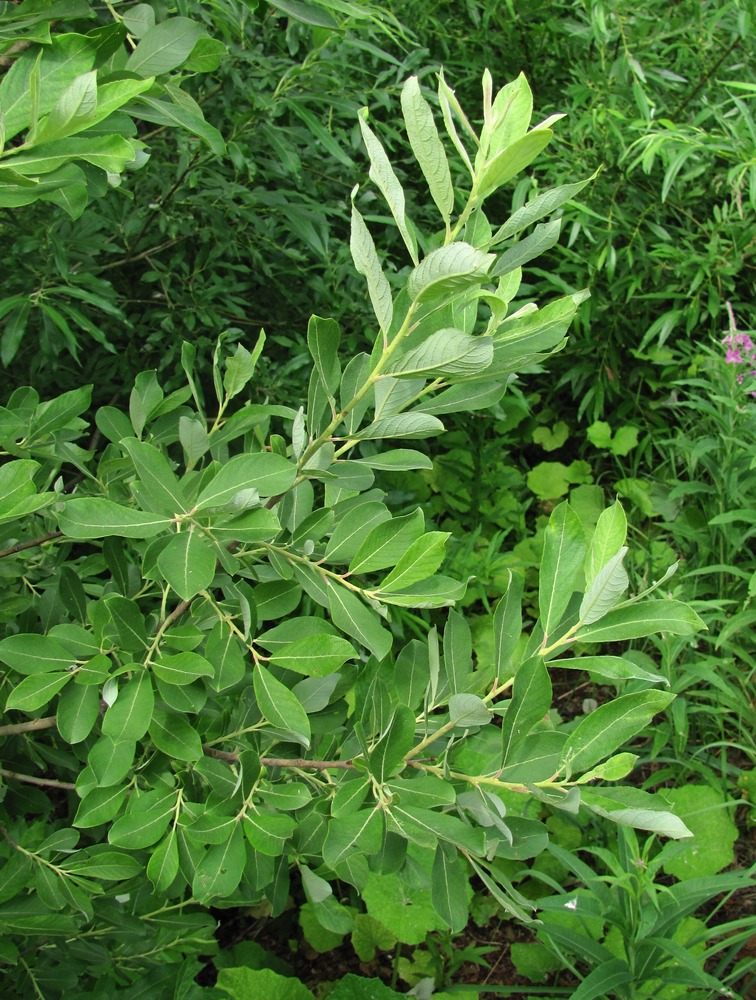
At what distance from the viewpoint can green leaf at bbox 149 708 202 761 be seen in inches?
31.0

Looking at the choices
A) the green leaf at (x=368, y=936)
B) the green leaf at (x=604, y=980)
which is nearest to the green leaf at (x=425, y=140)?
the green leaf at (x=604, y=980)

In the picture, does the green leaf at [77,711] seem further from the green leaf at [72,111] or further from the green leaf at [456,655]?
the green leaf at [72,111]

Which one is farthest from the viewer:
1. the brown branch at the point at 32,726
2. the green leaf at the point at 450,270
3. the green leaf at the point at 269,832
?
the brown branch at the point at 32,726

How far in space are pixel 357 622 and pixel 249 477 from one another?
0.48 ft

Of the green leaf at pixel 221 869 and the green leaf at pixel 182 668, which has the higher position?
the green leaf at pixel 182 668

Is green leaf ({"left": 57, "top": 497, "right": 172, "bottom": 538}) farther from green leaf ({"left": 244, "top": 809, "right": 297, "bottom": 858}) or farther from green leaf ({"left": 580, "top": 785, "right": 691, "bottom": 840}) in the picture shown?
green leaf ({"left": 580, "top": 785, "right": 691, "bottom": 840})

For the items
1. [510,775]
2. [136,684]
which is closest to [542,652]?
[510,775]

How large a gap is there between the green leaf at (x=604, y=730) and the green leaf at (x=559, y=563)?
0.26 feet

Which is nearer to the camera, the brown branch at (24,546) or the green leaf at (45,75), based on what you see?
the green leaf at (45,75)

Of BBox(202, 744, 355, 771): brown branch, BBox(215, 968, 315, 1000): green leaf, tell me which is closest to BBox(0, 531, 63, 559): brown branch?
BBox(202, 744, 355, 771): brown branch

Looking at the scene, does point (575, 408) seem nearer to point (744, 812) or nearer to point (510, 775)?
point (744, 812)

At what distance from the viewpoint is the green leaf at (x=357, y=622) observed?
28.4 inches

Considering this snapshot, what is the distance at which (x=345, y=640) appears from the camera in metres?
0.70

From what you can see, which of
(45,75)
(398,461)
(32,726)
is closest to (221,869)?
(32,726)
